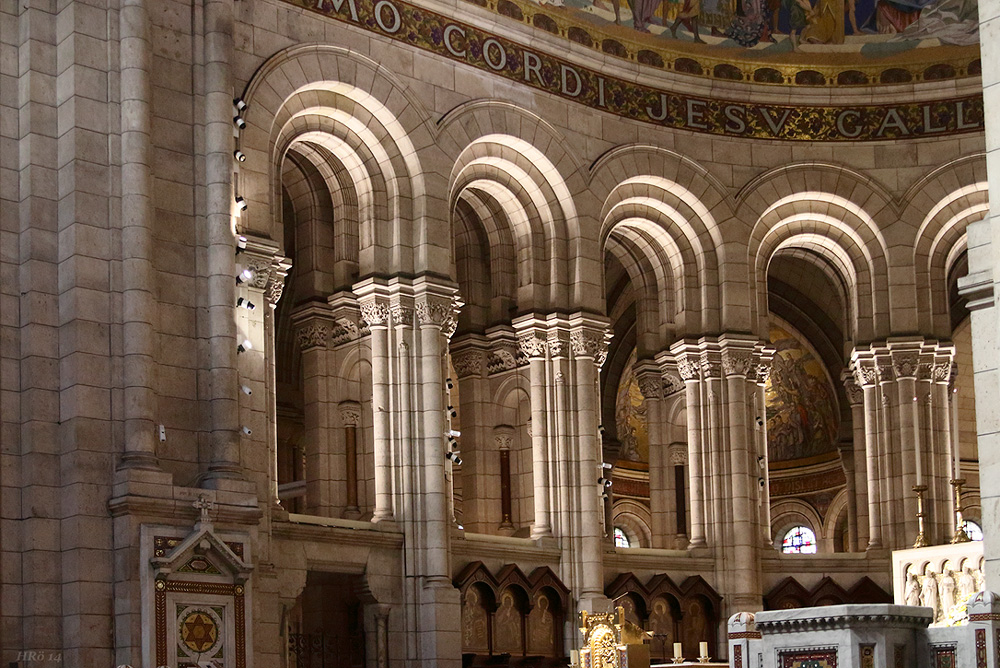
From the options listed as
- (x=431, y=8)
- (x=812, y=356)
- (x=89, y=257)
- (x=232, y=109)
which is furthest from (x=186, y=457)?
(x=812, y=356)

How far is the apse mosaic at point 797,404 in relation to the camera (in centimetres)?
4003

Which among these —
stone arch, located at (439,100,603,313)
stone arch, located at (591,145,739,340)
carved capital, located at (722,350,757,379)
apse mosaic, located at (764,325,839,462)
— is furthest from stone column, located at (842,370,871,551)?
stone arch, located at (439,100,603,313)

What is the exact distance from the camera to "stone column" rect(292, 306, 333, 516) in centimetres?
2652

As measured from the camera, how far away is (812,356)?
39.8 metres

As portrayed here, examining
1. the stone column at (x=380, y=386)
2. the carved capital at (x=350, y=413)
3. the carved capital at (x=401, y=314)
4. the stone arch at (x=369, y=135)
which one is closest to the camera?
the stone arch at (x=369, y=135)

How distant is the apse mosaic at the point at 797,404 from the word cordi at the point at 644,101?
28.3ft

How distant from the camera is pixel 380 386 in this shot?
25.6 meters

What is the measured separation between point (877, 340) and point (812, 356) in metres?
8.90

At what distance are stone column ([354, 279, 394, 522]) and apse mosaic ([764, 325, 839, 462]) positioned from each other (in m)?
15.7

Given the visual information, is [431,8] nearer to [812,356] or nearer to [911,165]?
[911,165]

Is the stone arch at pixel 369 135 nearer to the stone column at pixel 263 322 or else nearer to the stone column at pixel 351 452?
the stone column at pixel 263 322

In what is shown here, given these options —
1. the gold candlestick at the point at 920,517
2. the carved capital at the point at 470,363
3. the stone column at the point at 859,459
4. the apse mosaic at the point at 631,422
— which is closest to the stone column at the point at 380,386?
the carved capital at the point at 470,363

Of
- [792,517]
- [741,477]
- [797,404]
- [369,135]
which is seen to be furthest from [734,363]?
[792,517]

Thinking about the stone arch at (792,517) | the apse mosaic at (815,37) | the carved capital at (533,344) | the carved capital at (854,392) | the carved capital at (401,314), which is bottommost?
the stone arch at (792,517)
